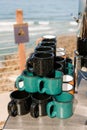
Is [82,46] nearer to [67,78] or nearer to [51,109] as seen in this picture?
[67,78]

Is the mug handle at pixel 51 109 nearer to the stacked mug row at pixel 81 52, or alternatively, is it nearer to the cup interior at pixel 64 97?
the cup interior at pixel 64 97

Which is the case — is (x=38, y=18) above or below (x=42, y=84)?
above

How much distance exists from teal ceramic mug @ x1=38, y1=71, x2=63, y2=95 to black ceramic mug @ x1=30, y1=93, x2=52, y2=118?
30mm

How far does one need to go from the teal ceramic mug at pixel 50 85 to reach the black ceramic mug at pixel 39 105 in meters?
0.03

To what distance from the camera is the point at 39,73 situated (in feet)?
3.22

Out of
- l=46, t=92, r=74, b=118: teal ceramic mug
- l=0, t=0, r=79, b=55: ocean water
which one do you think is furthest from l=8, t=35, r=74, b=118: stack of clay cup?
l=0, t=0, r=79, b=55: ocean water

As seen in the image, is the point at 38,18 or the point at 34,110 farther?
the point at 38,18

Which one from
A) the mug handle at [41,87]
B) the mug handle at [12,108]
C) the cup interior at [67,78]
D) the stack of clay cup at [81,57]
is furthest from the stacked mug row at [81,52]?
the mug handle at [12,108]

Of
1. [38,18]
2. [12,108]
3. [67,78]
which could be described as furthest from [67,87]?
[38,18]

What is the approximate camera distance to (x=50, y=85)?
3.15 feet

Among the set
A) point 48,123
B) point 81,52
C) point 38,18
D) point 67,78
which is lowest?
point 48,123

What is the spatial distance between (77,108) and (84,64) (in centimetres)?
30

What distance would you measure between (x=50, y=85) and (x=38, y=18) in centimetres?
1437

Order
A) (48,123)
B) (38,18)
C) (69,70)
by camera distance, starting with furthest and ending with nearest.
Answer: (38,18)
(69,70)
(48,123)
